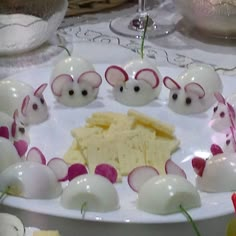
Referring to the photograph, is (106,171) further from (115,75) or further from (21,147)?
(115,75)

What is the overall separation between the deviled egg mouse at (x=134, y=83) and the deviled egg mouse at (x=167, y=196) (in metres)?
0.23

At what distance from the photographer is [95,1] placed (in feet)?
3.82

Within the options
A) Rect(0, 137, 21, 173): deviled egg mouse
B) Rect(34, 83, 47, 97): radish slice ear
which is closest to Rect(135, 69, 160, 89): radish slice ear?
Rect(34, 83, 47, 97): radish slice ear

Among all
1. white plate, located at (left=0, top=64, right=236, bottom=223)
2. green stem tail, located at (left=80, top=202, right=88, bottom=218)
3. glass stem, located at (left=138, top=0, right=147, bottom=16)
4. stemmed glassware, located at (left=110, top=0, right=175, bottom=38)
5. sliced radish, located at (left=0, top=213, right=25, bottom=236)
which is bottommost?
stemmed glassware, located at (left=110, top=0, right=175, bottom=38)

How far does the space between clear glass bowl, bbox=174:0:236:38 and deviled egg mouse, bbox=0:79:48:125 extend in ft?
1.09

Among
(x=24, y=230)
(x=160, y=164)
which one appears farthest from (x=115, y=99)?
(x=24, y=230)

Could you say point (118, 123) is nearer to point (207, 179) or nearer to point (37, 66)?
point (207, 179)

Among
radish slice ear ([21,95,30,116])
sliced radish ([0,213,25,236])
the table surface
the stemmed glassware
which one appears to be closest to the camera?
Result: sliced radish ([0,213,25,236])

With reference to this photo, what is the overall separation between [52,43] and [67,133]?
12.2 inches

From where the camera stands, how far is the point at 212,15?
1020mm

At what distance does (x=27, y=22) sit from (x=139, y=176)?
0.43 meters

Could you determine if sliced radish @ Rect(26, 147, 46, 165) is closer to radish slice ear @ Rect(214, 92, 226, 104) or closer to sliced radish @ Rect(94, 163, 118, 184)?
sliced radish @ Rect(94, 163, 118, 184)

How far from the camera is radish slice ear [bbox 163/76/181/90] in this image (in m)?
0.81

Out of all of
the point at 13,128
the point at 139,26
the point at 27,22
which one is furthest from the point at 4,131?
the point at 139,26
